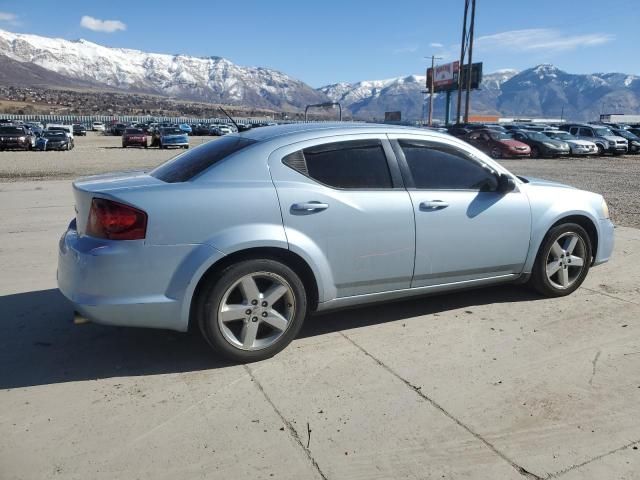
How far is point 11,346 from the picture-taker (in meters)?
4.05

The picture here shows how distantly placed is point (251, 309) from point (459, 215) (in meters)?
1.78

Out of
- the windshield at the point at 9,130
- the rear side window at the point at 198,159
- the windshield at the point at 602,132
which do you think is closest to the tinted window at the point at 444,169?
the rear side window at the point at 198,159

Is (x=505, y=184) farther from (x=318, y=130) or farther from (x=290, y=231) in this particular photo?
(x=290, y=231)

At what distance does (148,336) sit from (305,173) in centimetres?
172

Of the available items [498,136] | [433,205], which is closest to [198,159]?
[433,205]

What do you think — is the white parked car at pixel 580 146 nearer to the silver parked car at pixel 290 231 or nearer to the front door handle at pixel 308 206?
the silver parked car at pixel 290 231

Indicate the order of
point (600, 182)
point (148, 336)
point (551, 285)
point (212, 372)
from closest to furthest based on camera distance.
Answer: point (212, 372), point (148, 336), point (551, 285), point (600, 182)

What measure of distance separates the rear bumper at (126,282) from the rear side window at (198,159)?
606mm

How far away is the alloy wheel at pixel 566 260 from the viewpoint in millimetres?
5027

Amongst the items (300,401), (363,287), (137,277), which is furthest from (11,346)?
(363,287)

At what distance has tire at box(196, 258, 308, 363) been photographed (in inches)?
142

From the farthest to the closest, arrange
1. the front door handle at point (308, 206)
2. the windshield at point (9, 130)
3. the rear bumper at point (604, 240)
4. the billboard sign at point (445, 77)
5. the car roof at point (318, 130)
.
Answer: the billboard sign at point (445, 77), the windshield at point (9, 130), the rear bumper at point (604, 240), the car roof at point (318, 130), the front door handle at point (308, 206)

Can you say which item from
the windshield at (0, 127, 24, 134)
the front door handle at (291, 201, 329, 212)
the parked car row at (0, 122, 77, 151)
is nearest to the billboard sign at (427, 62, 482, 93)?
the parked car row at (0, 122, 77, 151)

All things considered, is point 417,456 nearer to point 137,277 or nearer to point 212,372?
point 212,372
